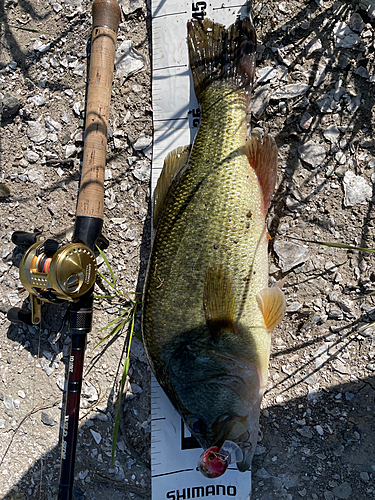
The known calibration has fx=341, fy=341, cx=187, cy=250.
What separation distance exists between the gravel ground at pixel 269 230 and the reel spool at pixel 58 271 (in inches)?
15.1

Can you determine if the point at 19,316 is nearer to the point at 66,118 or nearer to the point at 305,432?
the point at 66,118

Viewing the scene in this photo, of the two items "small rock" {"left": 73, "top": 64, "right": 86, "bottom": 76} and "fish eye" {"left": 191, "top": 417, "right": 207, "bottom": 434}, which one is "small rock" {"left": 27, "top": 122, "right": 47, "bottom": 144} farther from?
"fish eye" {"left": 191, "top": 417, "right": 207, "bottom": 434}

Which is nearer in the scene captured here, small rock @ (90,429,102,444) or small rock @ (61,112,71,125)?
small rock @ (90,429,102,444)

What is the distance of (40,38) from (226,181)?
6.57 feet

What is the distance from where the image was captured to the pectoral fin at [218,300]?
186cm

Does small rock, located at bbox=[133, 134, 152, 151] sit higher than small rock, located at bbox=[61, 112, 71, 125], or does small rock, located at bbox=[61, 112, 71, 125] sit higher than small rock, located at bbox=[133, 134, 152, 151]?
small rock, located at bbox=[61, 112, 71, 125]

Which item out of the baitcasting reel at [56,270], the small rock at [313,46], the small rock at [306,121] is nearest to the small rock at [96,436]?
the baitcasting reel at [56,270]

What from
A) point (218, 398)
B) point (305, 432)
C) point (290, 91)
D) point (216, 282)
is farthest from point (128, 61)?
point (305, 432)

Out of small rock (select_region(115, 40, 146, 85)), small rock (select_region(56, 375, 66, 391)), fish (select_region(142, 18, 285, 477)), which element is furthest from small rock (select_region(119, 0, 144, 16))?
small rock (select_region(56, 375, 66, 391))

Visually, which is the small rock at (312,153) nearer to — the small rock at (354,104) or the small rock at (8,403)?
the small rock at (354,104)

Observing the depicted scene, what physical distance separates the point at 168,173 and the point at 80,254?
0.74 meters

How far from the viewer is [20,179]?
2.64 meters

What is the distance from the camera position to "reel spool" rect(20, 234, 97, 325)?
6.63ft

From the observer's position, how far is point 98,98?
2.38 m
